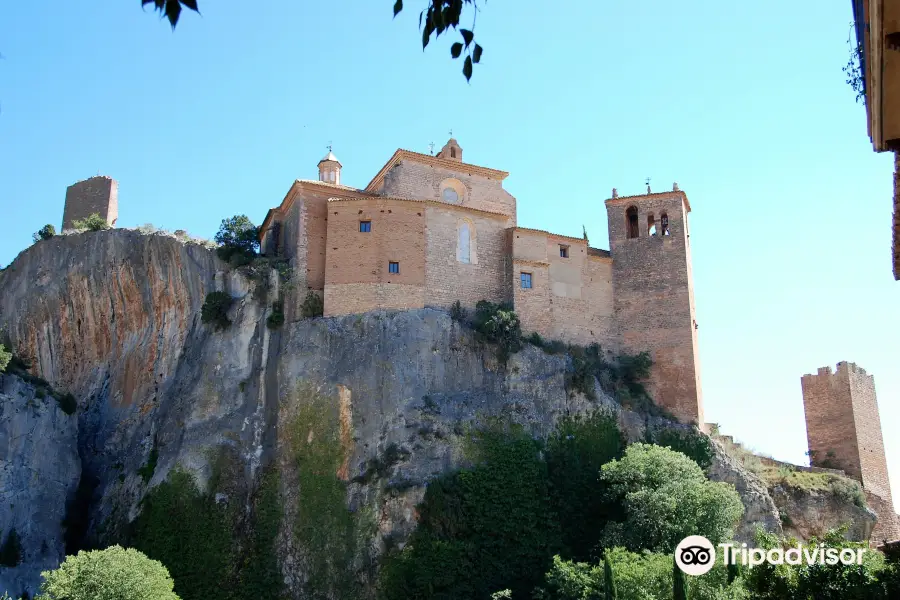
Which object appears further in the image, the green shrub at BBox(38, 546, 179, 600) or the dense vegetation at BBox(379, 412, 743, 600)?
the dense vegetation at BBox(379, 412, 743, 600)

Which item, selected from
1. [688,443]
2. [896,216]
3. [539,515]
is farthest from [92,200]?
[896,216]

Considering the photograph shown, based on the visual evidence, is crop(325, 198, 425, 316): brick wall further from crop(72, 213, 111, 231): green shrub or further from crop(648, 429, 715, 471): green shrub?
crop(72, 213, 111, 231): green shrub

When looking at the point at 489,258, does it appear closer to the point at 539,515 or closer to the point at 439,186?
the point at 439,186

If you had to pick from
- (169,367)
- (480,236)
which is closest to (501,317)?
(480,236)

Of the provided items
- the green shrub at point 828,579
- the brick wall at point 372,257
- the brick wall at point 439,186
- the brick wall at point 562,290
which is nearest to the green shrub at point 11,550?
the brick wall at point 372,257

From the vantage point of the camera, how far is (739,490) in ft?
125

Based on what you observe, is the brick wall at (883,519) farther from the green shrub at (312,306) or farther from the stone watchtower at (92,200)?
the stone watchtower at (92,200)

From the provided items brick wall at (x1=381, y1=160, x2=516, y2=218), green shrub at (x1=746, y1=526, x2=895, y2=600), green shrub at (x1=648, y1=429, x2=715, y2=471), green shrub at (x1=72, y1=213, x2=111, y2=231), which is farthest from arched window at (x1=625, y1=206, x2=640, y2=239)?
green shrub at (x1=746, y1=526, x2=895, y2=600)

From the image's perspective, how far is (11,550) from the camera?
34344 millimetres

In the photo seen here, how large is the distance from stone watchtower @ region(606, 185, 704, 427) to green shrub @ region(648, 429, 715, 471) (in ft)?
3.91

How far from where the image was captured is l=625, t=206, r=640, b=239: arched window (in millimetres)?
44438

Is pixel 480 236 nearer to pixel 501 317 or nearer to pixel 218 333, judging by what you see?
pixel 501 317

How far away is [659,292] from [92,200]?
27059 mm

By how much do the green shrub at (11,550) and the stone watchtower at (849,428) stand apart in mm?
32832
